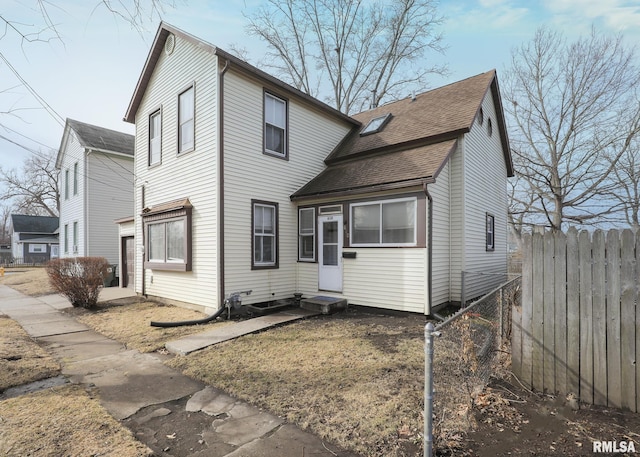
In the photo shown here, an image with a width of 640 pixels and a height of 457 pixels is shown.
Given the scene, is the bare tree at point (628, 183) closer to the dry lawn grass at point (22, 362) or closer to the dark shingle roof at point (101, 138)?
the dry lawn grass at point (22, 362)

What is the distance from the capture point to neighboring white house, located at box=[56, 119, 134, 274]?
1731 cm

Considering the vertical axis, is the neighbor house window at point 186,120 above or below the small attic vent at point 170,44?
below

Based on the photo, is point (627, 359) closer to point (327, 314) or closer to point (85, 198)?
point (327, 314)

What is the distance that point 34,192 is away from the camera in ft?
132

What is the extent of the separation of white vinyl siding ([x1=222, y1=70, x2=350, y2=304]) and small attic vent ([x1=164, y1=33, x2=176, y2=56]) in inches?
118

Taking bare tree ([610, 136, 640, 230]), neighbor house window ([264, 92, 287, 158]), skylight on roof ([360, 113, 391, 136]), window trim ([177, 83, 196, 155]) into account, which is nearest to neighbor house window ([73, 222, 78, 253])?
window trim ([177, 83, 196, 155])

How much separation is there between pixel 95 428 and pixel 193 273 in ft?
19.4

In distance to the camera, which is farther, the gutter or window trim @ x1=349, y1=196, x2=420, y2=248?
the gutter

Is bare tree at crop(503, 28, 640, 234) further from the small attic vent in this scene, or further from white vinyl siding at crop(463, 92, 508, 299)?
the small attic vent

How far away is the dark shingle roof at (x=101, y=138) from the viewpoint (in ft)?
58.6

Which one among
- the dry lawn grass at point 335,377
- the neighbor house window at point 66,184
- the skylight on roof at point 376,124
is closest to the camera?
the dry lawn grass at point 335,377

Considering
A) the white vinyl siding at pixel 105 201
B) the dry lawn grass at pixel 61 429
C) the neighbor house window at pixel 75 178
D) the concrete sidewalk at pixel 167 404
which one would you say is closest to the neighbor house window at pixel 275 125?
the concrete sidewalk at pixel 167 404

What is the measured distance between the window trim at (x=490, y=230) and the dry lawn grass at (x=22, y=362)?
1158 centimetres

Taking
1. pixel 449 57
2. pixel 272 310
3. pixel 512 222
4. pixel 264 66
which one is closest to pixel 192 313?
pixel 272 310
